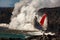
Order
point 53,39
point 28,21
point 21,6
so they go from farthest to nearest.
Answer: point 21,6 → point 28,21 → point 53,39

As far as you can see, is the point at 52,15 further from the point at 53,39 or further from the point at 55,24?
the point at 53,39

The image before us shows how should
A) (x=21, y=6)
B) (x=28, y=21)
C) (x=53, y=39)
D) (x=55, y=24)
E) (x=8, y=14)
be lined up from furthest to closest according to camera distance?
(x=8, y=14) < (x=21, y=6) < (x=28, y=21) < (x=55, y=24) < (x=53, y=39)

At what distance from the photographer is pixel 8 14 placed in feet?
598

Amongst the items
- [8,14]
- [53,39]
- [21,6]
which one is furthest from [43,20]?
[8,14]

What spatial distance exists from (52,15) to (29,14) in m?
55.0

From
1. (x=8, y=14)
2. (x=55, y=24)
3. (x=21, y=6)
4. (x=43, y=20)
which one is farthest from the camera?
(x=8, y=14)

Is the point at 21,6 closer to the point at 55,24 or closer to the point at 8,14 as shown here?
the point at 8,14

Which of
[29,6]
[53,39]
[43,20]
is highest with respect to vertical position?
[29,6]

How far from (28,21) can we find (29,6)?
41.4 ft

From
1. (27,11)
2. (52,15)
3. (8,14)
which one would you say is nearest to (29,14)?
(27,11)

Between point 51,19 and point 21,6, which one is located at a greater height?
point 21,6

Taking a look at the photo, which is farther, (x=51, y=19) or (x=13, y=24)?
(x=13, y=24)

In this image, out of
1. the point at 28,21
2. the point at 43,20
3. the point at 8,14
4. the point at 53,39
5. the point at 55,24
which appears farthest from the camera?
the point at 8,14

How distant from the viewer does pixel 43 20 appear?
146 feet
